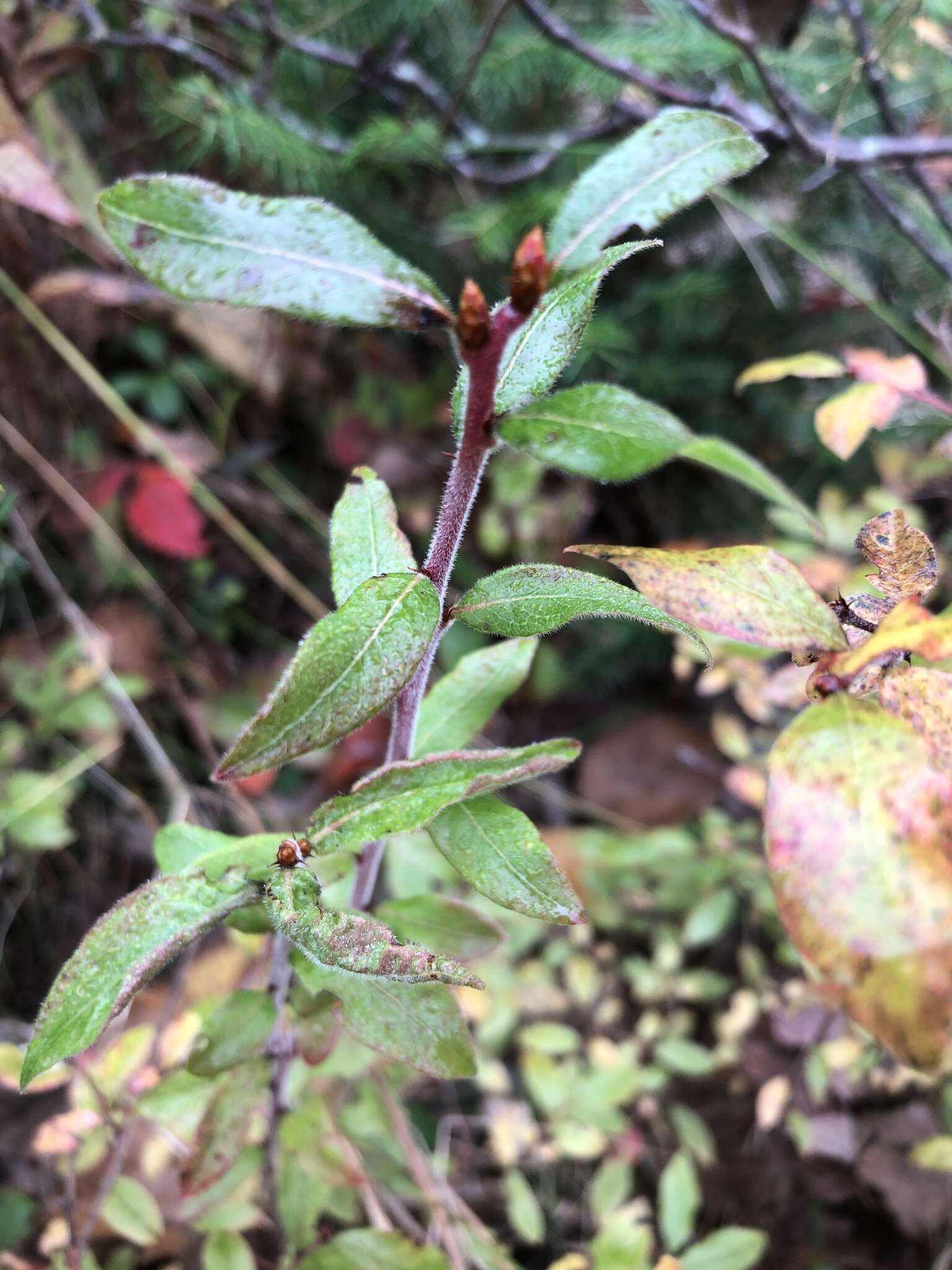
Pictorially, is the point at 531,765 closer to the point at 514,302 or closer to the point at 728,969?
the point at 514,302

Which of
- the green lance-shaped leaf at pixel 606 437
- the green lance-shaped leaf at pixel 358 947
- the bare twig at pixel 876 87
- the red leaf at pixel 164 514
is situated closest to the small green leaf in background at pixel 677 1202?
the green lance-shaped leaf at pixel 358 947

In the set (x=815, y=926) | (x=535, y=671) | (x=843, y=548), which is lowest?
(x=535, y=671)

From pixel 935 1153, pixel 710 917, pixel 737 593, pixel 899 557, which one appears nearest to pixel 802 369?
pixel 899 557

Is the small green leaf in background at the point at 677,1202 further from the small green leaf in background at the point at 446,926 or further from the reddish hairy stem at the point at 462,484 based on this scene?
the reddish hairy stem at the point at 462,484

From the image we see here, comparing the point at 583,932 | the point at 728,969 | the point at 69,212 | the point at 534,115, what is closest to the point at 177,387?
the point at 69,212

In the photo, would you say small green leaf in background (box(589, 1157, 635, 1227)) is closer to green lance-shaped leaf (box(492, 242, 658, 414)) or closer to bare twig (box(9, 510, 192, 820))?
bare twig (box(9, 510, 192, 820))

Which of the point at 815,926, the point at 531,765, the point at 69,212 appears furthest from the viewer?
the point at 69,212

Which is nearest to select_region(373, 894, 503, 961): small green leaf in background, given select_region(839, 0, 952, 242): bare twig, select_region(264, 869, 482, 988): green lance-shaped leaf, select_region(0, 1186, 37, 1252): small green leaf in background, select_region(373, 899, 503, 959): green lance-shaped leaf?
select_region(373, 899, 503, 959): green lance-shaped leaf
